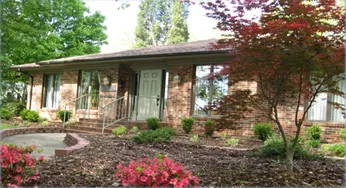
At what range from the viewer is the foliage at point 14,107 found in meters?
17.3

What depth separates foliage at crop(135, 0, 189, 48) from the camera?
1164 inches

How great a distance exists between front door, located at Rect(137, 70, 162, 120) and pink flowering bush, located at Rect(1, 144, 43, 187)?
826 cm

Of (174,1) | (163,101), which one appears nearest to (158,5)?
(174,1)

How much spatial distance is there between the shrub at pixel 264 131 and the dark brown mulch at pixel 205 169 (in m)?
2.61

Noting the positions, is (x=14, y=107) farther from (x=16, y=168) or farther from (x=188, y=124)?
(x=16, y=168)

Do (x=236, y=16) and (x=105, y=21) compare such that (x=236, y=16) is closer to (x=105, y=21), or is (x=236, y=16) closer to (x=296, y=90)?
(x=296, y=90)

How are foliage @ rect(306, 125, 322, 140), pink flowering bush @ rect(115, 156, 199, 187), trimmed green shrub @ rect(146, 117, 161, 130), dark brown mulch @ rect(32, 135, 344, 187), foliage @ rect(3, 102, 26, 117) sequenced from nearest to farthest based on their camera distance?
pink flowering bush @ rect(115, 156, 199, 187), dark brown mulch @ rect(32, 135, 344, 187), foliage @ rect(306, 125, 322, 140), trimmed green shrub @ rect(146, 117, 161, 130), foliage @ rect(3, 102, 26, 117)

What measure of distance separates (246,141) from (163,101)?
4250mm

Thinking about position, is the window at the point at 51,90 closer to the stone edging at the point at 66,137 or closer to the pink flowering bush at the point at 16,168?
the stone edging at the point at 66,137

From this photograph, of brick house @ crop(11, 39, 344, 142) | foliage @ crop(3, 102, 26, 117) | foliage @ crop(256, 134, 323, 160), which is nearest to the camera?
foliage @ crop(256, 134, 323, 160)

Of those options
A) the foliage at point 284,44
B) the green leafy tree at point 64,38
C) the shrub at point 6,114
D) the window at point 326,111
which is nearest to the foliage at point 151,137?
the foliage at point 284,44

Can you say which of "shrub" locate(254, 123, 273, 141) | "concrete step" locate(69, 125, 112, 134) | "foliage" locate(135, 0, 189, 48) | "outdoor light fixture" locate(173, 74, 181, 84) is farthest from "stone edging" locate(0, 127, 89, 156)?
"foliage" locate(135, 0, 189, 48)

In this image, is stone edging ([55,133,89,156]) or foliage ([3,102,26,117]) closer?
stone edging ([55,133,89,156])

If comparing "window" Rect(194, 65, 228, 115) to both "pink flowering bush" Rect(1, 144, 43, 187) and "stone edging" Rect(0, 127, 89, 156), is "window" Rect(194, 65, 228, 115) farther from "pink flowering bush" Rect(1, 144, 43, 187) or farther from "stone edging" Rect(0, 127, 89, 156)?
"pink flowering bush" Rect(1, 144, 43, 187)
